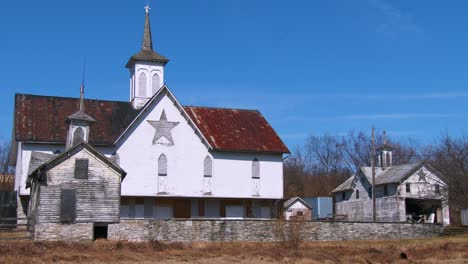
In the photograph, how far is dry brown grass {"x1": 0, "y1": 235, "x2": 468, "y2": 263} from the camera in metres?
35.9

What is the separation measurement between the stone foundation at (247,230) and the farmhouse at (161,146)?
8.32m

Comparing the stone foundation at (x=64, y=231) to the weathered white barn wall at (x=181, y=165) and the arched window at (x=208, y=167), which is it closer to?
the weathered white barn wall at (x=181, y=165)

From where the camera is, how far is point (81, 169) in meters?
44.6

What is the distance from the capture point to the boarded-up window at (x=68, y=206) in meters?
43.6

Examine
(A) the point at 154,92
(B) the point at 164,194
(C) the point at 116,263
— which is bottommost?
(C) the point at 116,263

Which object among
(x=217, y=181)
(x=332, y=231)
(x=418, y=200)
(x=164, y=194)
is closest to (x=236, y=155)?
(x=217, y=181)

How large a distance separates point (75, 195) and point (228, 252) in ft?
36.7

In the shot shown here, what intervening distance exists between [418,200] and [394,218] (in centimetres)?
332

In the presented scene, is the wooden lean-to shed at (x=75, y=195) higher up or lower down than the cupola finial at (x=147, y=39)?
lower down

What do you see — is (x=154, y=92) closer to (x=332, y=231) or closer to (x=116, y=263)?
(x=332, y=231)

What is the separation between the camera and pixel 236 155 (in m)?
59.8

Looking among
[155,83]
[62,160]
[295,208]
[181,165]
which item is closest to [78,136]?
[62,160]

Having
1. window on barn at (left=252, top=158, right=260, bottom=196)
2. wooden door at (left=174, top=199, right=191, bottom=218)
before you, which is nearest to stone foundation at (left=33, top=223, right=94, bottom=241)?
wooden door at (left=174, top=199, right=191, bottom=218)

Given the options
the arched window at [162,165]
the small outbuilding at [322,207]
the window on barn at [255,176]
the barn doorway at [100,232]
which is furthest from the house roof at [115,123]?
the small outbuilding at [322,207]
